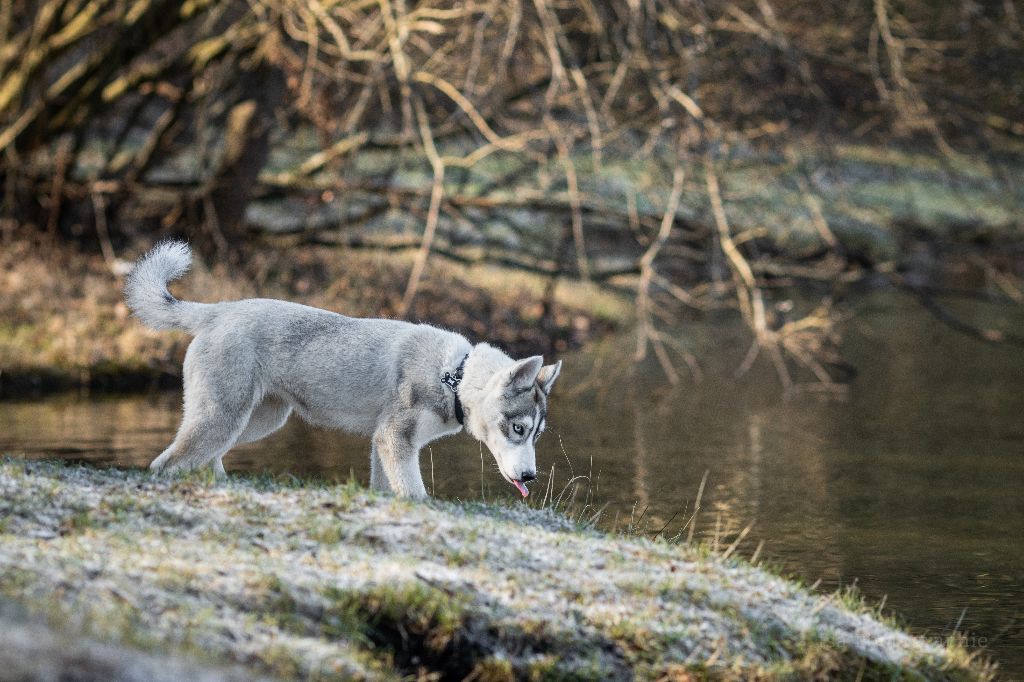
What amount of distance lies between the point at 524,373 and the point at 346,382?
1.15m

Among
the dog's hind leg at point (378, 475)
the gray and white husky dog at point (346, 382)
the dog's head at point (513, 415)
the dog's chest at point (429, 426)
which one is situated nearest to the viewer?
the dog's head at point (513, 415)

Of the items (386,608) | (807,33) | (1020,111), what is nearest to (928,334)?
(1020,111)

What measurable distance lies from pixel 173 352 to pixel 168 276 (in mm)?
9783

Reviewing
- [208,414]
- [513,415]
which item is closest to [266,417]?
[208,414]

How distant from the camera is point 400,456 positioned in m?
8.60

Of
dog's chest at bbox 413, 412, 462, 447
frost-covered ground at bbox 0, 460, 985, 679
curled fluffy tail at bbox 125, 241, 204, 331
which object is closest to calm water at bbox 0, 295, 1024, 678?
dog's chest at bbox 413, 412, 462, 447

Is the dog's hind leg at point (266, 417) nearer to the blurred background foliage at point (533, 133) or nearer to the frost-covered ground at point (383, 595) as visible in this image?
the frost-covered ground at point (383, 595)

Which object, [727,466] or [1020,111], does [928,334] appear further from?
[727,466]

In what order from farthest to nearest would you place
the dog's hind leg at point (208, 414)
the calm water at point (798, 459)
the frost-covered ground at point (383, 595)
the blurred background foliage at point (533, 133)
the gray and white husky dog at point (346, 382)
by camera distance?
the blurred background foliage at point (533, 133), the calm water at point (798, 459), the dog's hind leg at point (208, 414), the gray and white husky dog at point (346, 382), the frost-covered ground at point (383, 595)

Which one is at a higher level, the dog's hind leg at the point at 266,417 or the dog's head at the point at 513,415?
the dog's head at the point at 513,415

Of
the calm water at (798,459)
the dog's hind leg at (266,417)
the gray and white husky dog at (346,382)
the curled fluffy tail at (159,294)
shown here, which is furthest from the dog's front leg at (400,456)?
the calm water at (798,459)

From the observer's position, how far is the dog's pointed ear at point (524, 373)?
8.27 meters

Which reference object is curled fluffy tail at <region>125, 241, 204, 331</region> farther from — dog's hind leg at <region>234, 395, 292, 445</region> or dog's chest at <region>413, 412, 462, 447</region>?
dog's chest at <region>413, 412, 462, 447</region>

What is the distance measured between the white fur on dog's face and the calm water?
1.54 metres
